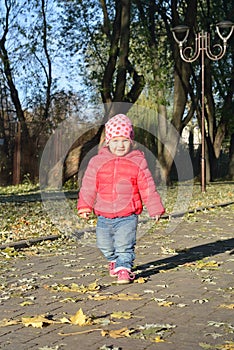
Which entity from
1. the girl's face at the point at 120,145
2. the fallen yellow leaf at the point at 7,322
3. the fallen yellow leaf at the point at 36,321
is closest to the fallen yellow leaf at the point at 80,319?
the fallen yellow leaf at the point at 36,321

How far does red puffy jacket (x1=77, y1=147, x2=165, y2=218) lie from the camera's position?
7570mm

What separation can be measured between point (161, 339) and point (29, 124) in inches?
1146

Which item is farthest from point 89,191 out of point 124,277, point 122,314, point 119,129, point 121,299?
point 122,314

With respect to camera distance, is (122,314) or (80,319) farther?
(122,314)

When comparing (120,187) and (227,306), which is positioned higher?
(120,187)

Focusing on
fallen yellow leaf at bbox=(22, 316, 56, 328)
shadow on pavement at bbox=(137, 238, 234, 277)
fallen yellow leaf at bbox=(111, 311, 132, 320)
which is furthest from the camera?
shadow on pavement at bbox=(137, 238, 234, 277)

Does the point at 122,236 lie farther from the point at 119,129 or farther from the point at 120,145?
the point at 119,129

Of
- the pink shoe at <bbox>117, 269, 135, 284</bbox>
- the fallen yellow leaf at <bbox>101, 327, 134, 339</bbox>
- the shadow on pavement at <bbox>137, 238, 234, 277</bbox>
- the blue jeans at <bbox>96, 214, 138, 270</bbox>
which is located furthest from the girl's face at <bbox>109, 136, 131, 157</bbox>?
the fallen yellow leaf at <bbox>101, 327, 134, 339</bbox>

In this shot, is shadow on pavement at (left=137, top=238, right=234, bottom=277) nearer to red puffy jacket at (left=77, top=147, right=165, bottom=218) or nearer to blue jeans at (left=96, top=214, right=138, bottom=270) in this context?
blue jeans at (left=96, top=214, right=138, bottom=270)

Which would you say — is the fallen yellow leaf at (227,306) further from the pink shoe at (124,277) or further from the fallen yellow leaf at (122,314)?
the pink shoe at (124,277)

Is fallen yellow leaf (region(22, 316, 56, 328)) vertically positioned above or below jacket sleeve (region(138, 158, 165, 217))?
below

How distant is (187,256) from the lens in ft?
32.1

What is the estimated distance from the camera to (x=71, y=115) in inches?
A: 1439

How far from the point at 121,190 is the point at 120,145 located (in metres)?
0.44
